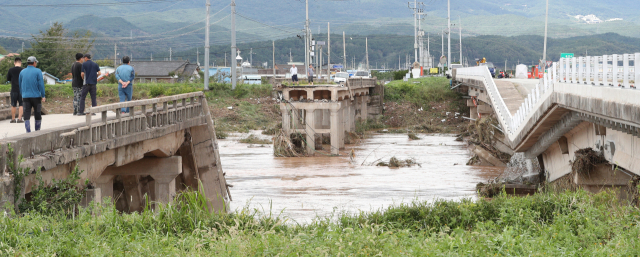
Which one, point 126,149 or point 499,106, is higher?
point 499,106

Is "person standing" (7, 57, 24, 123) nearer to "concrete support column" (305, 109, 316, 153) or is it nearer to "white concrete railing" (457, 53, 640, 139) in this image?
"white concrete railing" (457, 53, 640, 139)

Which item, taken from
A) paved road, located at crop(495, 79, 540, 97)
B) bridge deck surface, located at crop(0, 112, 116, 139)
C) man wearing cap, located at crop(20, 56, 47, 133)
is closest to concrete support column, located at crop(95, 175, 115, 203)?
bridge deck surface, located at crop(0, 112, 116, 139)

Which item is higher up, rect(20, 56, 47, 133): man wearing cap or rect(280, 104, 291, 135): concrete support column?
rect(20, 56, 47, 133): man wearing cap

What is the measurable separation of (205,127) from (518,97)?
47.8 ft

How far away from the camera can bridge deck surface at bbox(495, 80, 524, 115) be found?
2650 cm

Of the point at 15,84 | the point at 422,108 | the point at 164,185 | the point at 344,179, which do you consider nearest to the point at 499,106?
the point at 344,179

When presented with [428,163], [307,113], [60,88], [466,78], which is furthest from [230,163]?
[60,88]

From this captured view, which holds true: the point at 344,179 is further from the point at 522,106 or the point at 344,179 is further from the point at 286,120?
the point at 522,106

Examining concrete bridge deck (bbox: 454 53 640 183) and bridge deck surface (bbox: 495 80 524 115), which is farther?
bridge deck surface (bbox: 495 80 524 115)

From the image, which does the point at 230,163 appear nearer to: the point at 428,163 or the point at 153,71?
the point at 428,163

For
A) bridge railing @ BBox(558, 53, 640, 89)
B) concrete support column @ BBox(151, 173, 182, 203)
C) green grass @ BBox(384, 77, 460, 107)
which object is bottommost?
concrete support column @ BBox(151, 173, 182, 203)

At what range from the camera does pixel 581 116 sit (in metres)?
14.0

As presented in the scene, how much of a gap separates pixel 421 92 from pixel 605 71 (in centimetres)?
4907

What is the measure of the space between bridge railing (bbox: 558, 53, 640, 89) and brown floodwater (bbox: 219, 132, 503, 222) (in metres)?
4.23
